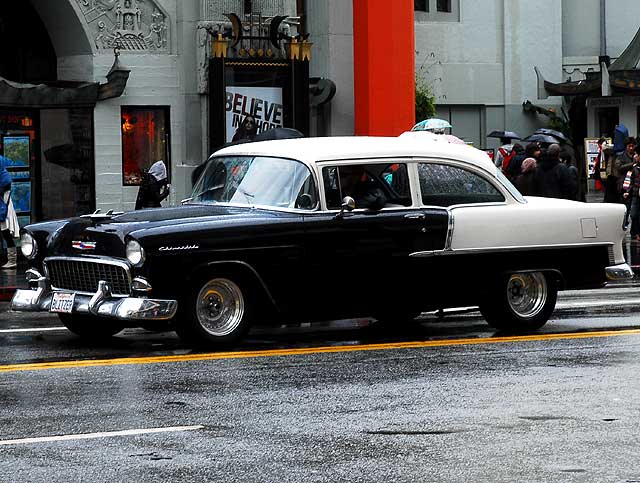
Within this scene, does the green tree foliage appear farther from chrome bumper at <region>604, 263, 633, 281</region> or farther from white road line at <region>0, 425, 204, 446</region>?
white road line at <region>0, 425, 204, 446</region>

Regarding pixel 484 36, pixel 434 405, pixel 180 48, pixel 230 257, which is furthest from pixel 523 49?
pixel 434 405

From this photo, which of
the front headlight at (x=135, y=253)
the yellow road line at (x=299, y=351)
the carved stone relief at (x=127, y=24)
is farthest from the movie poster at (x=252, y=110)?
the front headlight at (x=135, y=253)

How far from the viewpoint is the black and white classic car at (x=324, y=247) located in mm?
11406

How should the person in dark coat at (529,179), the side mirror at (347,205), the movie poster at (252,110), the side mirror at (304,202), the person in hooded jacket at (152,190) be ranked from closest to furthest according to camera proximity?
1. the side mirror at (347,205)
2. the side mirror at (304,202)
3. the person in dark coat at (529,179)
4. the person in hooded jacket at (152,190)
5. the movie poster at (252,110)

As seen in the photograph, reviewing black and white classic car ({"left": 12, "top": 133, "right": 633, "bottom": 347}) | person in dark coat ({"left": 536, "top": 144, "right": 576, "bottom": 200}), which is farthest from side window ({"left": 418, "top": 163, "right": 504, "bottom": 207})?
person in dark coat ({"left": 536, "top": 144, "right": 576, "bottom": 200})

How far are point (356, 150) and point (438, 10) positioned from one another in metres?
26.7

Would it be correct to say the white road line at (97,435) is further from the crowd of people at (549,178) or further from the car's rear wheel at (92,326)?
the crowd of people at (549,178)

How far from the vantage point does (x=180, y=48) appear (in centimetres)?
A: 2567

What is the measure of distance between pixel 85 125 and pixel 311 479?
738 inches

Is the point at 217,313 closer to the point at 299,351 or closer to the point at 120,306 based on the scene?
the point at 299,351

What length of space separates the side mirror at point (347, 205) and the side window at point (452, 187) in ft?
2.63

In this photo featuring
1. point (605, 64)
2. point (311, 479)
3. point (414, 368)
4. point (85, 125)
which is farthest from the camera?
point (605, 64)

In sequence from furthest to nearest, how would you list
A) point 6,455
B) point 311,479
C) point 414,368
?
1. point 414,368
2. point 6,455
3. point 311,479

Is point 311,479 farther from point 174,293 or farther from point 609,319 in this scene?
point 609,319
